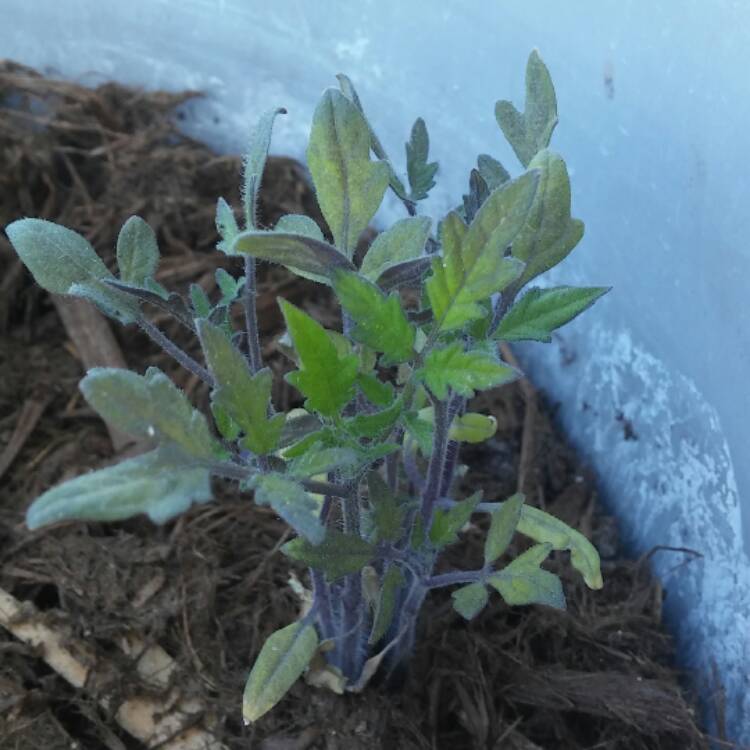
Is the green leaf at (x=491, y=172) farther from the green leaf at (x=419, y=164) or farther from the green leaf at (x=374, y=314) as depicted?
the green leaf at (x=374, y=314)

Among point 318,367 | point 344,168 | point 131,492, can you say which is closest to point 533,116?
point 344,168

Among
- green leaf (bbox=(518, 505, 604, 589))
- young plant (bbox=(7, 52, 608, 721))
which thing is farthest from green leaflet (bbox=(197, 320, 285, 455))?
green leaf (bbox=(518, 505, 604, 589))

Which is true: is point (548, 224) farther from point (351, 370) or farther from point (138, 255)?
point (138, 255)

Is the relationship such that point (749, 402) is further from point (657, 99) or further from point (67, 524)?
point (67, 524)

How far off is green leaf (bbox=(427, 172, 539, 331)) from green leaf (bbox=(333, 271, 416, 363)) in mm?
23

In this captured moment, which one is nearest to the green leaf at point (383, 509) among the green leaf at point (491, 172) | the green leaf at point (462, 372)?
the green leaf at point (462, 372)

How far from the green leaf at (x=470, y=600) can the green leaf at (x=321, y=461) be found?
174mm

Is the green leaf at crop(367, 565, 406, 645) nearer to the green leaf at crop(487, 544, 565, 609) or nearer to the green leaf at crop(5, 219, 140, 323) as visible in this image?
the green leaf at crop(487, 544, 565, 609)

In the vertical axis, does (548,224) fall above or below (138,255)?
above

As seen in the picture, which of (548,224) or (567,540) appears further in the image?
(567,540)

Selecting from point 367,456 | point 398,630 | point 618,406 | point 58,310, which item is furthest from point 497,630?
point 58,310

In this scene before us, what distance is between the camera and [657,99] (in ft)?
2.84

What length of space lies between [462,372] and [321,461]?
94 millimetres

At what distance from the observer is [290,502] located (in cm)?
48
